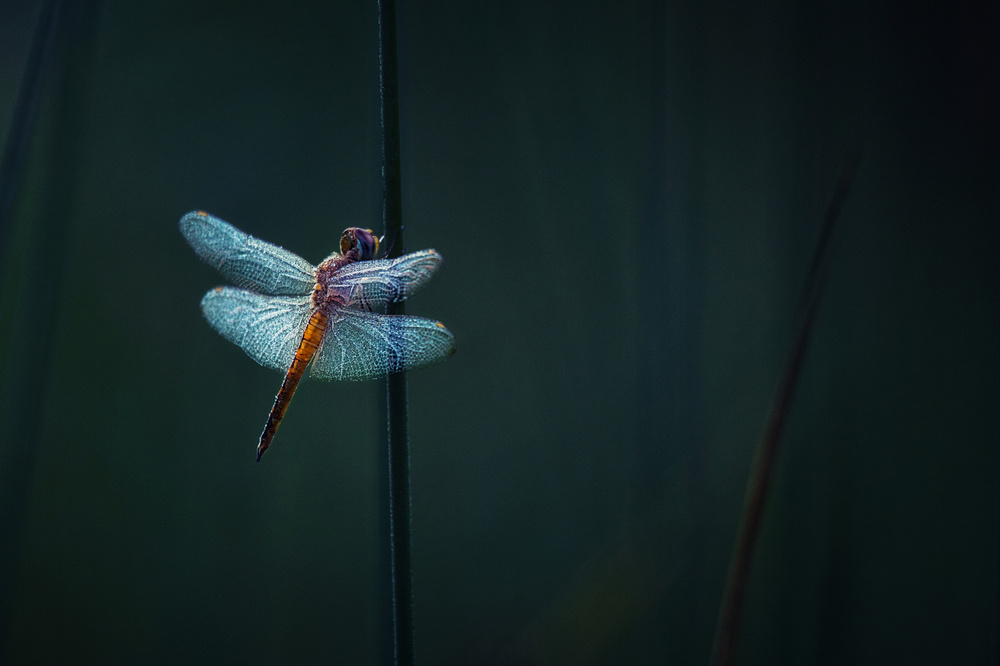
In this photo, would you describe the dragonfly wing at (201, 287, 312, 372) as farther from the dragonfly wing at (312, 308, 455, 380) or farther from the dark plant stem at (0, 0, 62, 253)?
the dark plant stem at (0, 0, 62, 253)

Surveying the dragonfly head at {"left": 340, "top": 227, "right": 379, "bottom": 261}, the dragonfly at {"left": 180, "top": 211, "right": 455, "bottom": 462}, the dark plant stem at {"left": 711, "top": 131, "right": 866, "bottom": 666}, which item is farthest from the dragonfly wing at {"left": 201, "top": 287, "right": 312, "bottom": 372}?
the dark plant stem at {"left": 711, "top": 131, "right": 866, "bottom": 666}

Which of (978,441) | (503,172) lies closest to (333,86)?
(503,172)

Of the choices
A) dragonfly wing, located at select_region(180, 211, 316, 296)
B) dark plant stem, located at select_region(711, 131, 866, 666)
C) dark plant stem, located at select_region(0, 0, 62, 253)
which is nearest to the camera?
dark plant stem, located at select_region(711, 131, 866, 666)

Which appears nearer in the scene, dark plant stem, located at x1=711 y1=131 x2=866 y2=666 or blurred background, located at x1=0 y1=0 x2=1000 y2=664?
dark plant stem, located at x1=711 y1=131 x2=866 y2=666

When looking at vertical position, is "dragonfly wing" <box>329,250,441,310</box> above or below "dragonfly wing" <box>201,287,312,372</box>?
above

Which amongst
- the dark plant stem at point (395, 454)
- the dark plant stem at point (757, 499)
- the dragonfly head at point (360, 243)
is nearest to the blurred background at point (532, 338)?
the dragonfly head at point (360, 243)

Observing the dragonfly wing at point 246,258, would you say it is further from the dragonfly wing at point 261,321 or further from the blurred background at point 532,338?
the blurred background at point 532,338

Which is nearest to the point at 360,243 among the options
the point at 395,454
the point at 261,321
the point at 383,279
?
the point at 383,279
